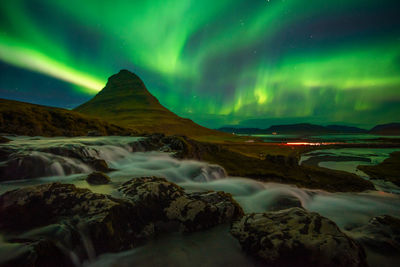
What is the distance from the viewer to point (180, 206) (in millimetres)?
7453

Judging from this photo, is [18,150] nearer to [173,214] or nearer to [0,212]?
[0,212]

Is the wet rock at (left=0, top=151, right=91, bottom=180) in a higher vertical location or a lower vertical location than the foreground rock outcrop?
higher

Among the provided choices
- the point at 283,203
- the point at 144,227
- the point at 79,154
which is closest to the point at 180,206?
the point at 144,227

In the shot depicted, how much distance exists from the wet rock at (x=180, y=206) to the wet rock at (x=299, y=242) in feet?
4.32

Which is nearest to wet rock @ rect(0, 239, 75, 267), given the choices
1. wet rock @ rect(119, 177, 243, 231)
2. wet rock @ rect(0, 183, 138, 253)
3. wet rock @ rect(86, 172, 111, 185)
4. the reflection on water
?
wet rock @ rect(0, 183, 138, 253)

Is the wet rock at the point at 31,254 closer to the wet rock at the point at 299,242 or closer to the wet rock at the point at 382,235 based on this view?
the wet rock at the point at 299,242

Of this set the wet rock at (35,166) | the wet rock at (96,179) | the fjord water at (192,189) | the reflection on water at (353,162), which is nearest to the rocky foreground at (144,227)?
the fjord water at (192,189)

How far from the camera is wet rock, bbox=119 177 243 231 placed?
23.8ft

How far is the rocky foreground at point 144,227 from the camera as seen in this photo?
5074 millimetres

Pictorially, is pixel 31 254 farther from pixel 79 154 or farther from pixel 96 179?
pixel 79 154

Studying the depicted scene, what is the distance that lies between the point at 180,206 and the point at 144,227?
156cm

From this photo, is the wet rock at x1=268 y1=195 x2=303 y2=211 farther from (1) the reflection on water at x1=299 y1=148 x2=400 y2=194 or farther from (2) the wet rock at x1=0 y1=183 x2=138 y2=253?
(1) the reflection on water at x1=299 y1=148 x2=400 y2=194

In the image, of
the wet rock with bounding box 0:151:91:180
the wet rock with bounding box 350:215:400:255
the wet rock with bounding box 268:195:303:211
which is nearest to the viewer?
the wet rock with bounding box 350:215:400:255

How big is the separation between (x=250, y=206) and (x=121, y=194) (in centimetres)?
775
